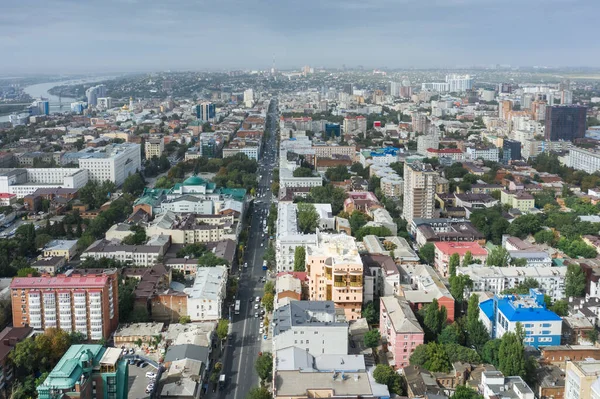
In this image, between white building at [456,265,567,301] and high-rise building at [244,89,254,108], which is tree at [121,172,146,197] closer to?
white building at [456,265,567,301]

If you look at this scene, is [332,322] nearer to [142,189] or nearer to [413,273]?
[413,273]

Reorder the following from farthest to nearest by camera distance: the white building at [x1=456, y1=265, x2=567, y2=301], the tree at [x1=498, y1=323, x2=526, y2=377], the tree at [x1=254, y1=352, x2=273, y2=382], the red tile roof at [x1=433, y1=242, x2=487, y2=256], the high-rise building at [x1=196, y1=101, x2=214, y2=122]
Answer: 1. the high-rise building at [x1=196, y1=101, x2=214, y2=122]
2. the red tile roof at [x1=433, y1=242, x2=487, y2=256]
3. the white building at [x1=456, y1=265, x2=567, y2=301]
4. the tree at [x1=254, y1=352, x2=273, y2=382]
5. the tree at [x1=498, y1=323, x2=526, y2=377]

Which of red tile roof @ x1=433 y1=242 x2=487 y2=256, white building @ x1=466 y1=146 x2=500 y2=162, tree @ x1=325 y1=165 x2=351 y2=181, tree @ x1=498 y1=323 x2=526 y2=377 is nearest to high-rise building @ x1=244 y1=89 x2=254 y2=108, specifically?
white building @ x1=466 y1=146 x2=500 y2=162

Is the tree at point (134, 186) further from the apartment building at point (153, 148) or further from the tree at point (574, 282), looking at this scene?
the tree at point (574, 282)

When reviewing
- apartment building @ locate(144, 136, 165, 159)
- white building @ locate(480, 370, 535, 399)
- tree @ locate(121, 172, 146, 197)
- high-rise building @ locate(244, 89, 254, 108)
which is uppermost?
high-rise building @ locate(244, 89, 254, 108)

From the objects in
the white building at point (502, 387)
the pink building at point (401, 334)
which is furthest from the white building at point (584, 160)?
the white building at point (502, 387)

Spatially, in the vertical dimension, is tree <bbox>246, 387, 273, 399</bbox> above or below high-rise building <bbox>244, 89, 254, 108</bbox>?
below

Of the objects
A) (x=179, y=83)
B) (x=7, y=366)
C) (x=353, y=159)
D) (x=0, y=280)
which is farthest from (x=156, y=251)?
(x=179, y=83)
